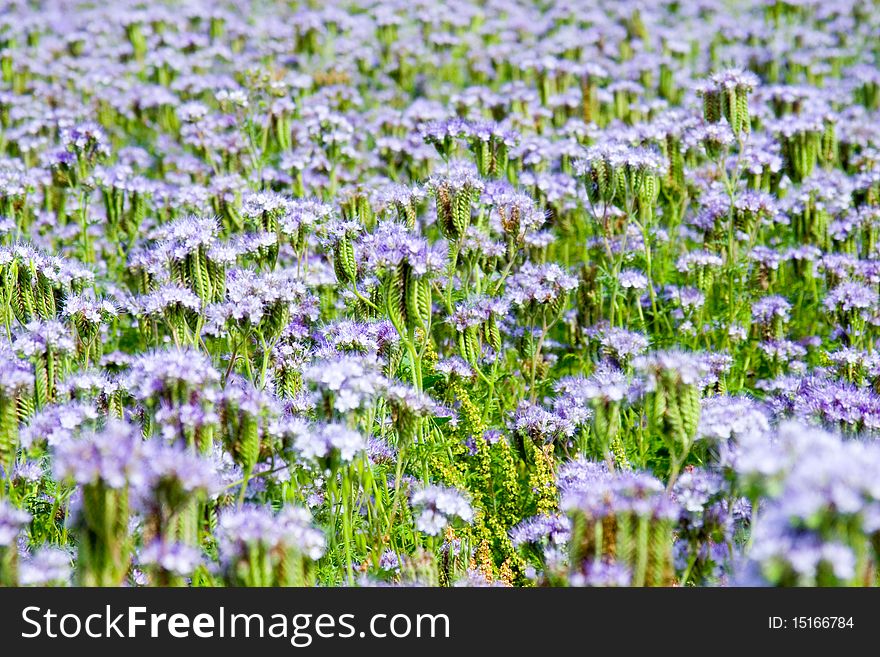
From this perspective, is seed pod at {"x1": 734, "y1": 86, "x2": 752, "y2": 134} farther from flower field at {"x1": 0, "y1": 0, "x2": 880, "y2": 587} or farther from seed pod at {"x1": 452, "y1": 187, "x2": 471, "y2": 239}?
seed pod at {"x1": 452, "y1": 187, "x2": 471, "y2": 239}

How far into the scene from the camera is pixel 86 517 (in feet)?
13.3

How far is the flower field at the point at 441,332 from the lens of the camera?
421 centimetres

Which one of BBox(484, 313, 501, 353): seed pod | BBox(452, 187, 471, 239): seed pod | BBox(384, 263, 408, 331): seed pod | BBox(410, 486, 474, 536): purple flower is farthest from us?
BBox(484, 313, 501, 353): seed pod

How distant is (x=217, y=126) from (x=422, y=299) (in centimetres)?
552

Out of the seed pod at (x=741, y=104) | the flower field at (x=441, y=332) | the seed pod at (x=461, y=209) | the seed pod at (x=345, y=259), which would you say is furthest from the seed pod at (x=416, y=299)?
the seed pod at (x=741, y=104)

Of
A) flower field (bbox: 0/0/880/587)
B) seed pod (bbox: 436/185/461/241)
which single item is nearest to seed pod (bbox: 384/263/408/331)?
flower field (bbox: 0/0/880/587)

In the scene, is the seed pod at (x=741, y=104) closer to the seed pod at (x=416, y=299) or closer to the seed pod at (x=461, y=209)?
the seed pod at (x=461, y=209)

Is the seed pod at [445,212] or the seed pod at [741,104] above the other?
the seed pod at [741,104]

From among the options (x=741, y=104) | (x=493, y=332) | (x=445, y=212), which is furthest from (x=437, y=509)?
(x=741, y=104)

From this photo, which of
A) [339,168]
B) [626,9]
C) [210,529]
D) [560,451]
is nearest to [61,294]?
[210,529]

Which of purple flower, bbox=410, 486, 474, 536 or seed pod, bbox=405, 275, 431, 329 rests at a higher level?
seed pod, bbox=405, 275, 431, 329

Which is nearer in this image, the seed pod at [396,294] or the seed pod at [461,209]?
the seed pod at [396,294]

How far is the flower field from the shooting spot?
4.21 metres

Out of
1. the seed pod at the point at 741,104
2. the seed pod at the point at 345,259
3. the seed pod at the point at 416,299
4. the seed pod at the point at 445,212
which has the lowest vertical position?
the seed pod at the point at 416,299
